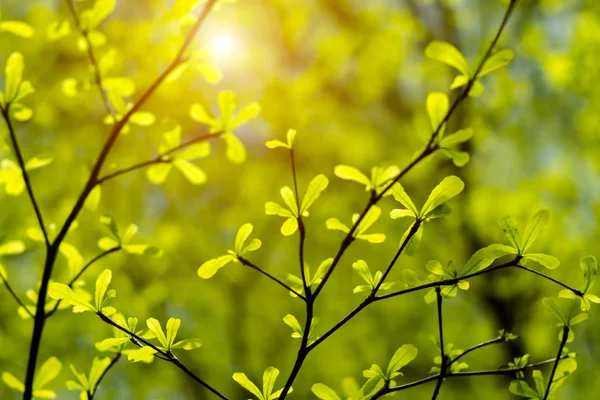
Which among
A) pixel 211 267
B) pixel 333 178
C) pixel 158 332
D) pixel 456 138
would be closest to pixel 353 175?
pixel 456 138

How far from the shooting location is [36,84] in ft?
11.9

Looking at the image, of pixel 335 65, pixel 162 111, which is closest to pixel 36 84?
pixel 162 111

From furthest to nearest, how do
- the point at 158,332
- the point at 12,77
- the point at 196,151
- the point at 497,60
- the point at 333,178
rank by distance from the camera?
1. the point at 333,178
2. the point at 196,151
3. the point at 12,77
4. the point at 158,332
5. the point at 497,60

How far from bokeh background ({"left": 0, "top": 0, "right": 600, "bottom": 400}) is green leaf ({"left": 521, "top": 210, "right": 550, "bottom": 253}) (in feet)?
10.8

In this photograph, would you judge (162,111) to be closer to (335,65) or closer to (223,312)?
(335,65)

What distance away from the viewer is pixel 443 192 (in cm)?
76

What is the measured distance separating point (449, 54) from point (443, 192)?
0.20 m

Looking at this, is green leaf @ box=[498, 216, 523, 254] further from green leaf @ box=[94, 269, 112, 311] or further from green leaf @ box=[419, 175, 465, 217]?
green leaf @ box=[94, 269, 112, 311]

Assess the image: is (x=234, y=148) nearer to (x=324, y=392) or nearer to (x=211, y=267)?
(x=211, y=267)

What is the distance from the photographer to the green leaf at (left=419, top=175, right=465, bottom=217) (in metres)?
0.74

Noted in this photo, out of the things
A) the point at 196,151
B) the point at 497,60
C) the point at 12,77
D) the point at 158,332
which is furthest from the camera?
the point at 196,151

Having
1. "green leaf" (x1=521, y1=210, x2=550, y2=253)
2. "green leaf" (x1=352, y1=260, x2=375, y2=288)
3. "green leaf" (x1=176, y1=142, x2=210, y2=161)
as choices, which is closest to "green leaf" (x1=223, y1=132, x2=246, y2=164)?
"green leaf" (x1=176, y1=142, x2=210, y2=161)

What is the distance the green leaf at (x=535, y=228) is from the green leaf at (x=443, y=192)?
0.47ft

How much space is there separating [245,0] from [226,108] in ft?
12.3
